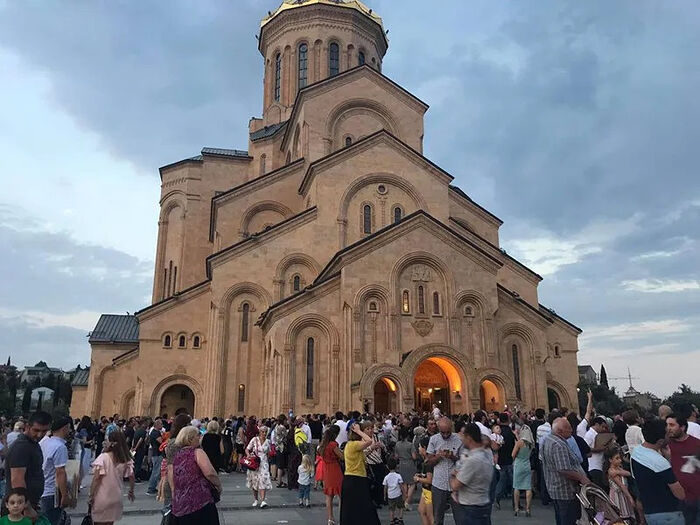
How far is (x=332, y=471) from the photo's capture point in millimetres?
9516

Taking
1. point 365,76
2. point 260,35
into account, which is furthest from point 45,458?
point 260,35

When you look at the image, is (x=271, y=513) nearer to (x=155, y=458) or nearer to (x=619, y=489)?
(x=155, y=458)

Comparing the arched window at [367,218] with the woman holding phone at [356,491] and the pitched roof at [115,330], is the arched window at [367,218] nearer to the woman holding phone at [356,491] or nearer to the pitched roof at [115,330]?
the pitched roof at [115,330]

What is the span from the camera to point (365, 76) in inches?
1256

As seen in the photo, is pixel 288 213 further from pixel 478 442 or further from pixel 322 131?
pixel 478 442

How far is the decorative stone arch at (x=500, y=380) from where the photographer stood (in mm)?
22172

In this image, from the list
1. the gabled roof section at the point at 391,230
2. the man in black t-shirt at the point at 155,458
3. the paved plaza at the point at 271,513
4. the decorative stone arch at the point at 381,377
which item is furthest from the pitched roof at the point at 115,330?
the paved plaza at the point at 271,513

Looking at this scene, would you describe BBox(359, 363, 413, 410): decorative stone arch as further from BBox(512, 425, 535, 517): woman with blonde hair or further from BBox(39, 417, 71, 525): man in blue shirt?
BBox(39, 417, 71, 525): man in blue shirt

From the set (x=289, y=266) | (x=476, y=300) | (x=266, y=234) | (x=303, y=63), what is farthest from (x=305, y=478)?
(x=303, y=63)

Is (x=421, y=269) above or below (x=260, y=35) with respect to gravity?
below

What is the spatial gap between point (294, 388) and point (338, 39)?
2777 centimetres

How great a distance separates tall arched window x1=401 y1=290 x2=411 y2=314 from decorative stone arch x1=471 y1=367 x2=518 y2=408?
147 inches

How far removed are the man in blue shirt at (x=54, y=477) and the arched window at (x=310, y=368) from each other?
15.9 m

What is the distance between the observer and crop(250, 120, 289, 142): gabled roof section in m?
37.9
